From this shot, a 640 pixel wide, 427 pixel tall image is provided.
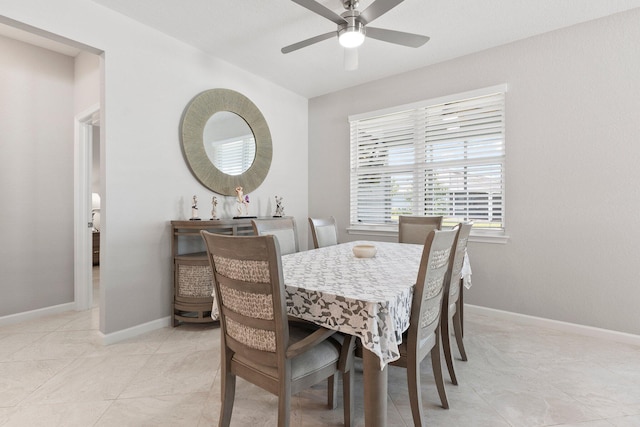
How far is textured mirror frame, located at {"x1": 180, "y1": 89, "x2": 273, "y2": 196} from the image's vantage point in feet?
10.1

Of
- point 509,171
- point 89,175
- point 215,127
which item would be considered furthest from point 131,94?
point 509,171

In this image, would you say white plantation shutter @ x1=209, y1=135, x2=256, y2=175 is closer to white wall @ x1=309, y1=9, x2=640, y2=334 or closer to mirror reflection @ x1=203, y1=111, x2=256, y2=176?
mirror reflection @ x1=203, y1=111, x2=256, y2=176

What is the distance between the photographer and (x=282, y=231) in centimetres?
242

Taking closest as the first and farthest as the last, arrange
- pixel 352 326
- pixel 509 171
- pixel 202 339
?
pixel 352 326, pixel 202 339, pixel 509 171

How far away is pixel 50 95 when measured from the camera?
3.21 m

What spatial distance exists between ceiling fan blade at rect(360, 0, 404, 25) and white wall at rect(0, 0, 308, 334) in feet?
6.04

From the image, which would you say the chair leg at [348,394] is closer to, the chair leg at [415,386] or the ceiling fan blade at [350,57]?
the chair leg at [415,386]

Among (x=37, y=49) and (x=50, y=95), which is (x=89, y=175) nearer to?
(x=50, y=95)

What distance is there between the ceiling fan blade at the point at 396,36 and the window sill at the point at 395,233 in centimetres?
196

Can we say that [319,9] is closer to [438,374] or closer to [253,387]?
[438,374]

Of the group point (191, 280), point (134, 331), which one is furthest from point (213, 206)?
point (134, 331)

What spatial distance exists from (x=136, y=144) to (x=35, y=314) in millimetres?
2057

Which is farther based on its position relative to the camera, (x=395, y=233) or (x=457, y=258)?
(x=395, y=233)

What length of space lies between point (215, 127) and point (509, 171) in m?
3.01
